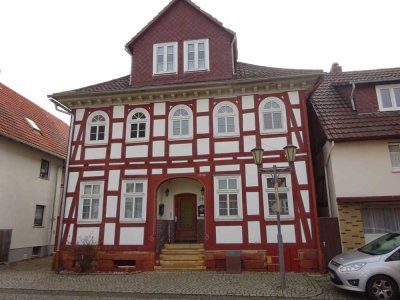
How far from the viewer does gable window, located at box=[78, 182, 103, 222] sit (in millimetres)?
13219

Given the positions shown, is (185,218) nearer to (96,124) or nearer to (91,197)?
(91,197)

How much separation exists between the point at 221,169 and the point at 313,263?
493cm

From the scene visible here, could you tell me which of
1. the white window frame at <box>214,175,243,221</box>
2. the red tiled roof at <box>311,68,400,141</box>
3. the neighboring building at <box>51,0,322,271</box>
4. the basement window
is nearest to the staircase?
the neighboring building at <box>51,0,322,271</box>

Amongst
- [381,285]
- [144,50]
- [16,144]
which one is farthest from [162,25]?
[381,285]

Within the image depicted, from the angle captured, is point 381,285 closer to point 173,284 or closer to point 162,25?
point 173,284

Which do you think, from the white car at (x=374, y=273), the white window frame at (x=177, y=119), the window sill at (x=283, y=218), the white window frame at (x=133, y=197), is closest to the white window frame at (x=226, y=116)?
the white window frame at (x=177, y=119)

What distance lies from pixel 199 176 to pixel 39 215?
1077 cm

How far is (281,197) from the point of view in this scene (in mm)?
12273

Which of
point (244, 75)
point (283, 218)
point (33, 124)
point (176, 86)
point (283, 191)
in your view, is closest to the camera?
point (283, 218)

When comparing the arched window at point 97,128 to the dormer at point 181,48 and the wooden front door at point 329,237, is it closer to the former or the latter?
the dormer at point 181,48

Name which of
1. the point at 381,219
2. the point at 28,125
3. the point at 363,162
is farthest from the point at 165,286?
the point at 28,125

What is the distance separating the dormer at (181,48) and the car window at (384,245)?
8.57m

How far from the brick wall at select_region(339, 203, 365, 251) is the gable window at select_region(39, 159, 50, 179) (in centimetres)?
1592

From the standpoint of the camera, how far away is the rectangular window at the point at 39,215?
1756 centimetres
